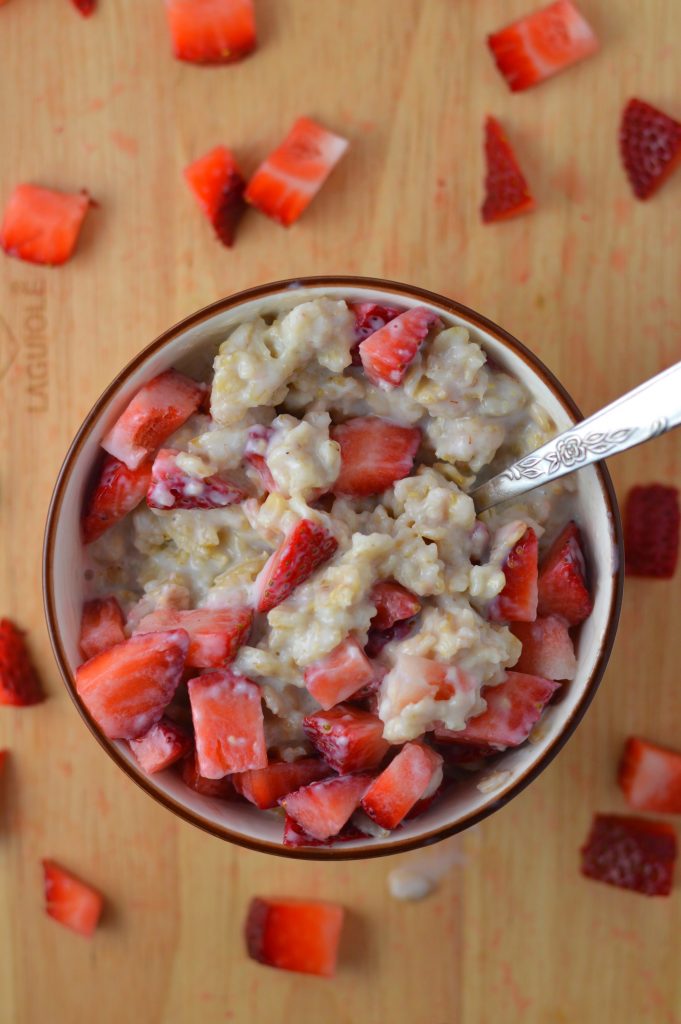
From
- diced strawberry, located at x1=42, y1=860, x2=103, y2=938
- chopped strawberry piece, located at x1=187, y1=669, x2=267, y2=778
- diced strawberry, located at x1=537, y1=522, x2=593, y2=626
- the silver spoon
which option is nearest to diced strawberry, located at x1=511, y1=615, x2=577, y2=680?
diced strawberry, located at x1=537, y1=522, x2=593, y2=626

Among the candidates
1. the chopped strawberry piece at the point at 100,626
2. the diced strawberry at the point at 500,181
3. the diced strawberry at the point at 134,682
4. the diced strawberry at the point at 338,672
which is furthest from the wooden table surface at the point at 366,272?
the diced strawberry at the point at 338,672

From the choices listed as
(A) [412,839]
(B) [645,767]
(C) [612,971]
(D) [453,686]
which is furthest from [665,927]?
(D) [453,686]

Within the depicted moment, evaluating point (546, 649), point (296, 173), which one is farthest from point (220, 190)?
point (546, 649)

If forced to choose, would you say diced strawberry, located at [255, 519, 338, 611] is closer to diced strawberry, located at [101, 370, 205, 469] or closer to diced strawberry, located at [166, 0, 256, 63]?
diced strawberry, located at [101, 370, 205, 469]

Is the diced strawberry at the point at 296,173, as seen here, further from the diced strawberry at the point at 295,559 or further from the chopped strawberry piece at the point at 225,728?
the chopped strawberry piece at the point at 225,728

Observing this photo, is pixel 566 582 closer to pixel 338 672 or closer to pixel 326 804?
pixel 338 672
